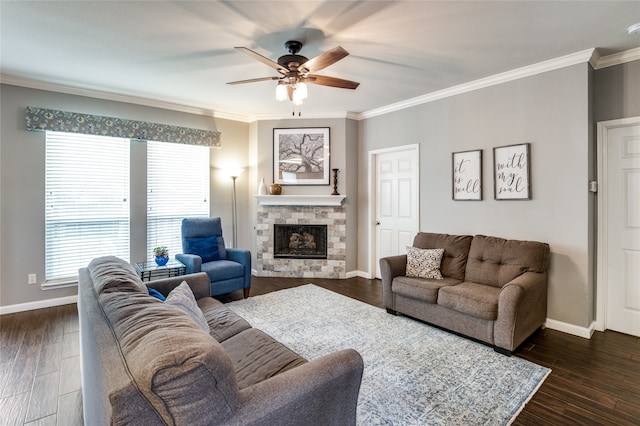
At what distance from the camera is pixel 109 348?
1009 mm

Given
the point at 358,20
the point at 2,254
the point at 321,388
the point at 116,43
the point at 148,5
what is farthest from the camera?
the point at 2,254

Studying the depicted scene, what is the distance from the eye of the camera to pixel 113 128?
13.4 ft

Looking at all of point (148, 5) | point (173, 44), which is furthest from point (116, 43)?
point (148, 5)

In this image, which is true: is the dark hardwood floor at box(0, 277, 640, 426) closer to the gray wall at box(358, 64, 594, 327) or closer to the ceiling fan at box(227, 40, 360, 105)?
the gray wall at box(358, 64, 594, 327)

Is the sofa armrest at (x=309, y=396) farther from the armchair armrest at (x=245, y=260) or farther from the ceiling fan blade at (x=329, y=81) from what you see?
the armchair armrest at (x=245, y=260)

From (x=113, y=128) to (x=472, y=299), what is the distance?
4.72 metres

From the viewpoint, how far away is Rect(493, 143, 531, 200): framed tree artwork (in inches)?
131

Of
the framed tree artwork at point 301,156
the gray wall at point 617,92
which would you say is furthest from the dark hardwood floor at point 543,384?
the framed tree artwork at point 301,156

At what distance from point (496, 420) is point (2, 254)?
508 centimetres

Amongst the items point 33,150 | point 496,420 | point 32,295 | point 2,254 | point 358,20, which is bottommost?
point 496,420

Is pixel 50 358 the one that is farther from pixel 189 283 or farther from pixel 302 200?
pixel 302 200

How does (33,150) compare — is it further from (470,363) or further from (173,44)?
(470,363)

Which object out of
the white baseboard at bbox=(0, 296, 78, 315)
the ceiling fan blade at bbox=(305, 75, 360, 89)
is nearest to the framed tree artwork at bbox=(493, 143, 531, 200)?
the ceiling fan blade at bbox=(305, 75, 360, 89)

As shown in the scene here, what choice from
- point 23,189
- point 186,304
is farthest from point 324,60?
point 23,189
